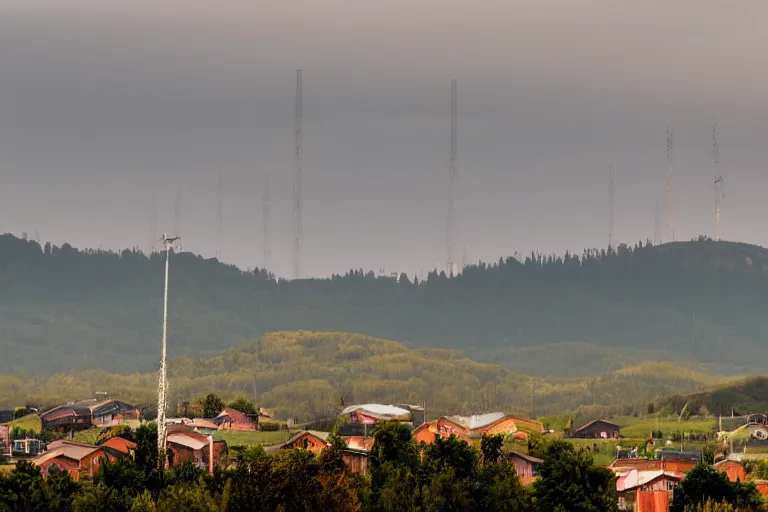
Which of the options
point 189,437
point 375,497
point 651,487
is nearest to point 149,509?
point 375,497

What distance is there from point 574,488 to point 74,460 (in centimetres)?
5549

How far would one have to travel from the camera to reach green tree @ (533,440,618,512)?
13112 cm

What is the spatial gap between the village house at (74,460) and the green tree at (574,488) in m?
47.3

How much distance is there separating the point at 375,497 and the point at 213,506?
70.4ft

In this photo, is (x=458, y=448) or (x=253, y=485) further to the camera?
(x=458, y=448)

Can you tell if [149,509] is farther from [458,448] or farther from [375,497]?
[458,448]

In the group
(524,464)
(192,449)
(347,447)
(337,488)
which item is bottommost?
(524,464)

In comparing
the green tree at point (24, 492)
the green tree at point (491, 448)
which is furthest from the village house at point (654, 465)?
the green tree at point (24, 492)

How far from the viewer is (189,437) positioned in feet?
615

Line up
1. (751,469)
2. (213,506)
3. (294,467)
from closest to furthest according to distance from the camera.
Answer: (213,506)
(294,467)
(751,469)

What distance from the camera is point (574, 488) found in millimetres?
131500

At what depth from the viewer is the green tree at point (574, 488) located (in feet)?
430

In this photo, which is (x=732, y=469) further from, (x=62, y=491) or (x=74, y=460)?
(x=62, y=491)

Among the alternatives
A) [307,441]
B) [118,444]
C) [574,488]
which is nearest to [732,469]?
[574,488]
